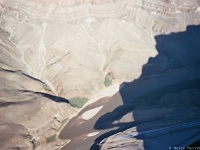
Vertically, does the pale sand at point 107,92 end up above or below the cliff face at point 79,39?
below

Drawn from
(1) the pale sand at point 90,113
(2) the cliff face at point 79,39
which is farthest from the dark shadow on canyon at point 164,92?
(2) the cliff face at point 79,39

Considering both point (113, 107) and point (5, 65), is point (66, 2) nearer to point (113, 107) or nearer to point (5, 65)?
point (5, 65)

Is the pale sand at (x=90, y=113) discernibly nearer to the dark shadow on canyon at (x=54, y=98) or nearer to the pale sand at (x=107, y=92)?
the pale sand at (x=107, y=92)

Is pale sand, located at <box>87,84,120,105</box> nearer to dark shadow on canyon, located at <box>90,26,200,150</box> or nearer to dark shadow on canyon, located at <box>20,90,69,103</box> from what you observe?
dark shadow on canyon, located at <box>90,26,200,150</box>

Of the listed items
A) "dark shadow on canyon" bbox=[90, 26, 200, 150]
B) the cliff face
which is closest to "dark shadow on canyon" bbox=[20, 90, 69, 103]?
the cliff face

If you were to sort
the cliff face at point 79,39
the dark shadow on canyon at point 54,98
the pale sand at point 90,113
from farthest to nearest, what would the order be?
the cliff face at point 79,39
the dark shadow on canyon at point 54,98
the pale sand at point 90,113

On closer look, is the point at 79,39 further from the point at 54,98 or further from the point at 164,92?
the point at 164,92

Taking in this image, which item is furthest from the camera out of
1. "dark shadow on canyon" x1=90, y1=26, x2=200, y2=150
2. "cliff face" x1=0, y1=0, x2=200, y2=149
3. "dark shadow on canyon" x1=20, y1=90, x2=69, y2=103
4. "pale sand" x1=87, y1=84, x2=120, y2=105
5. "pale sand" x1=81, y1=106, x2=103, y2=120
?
"cliff face" x1=0, y1=0, x2=200, y2=149
